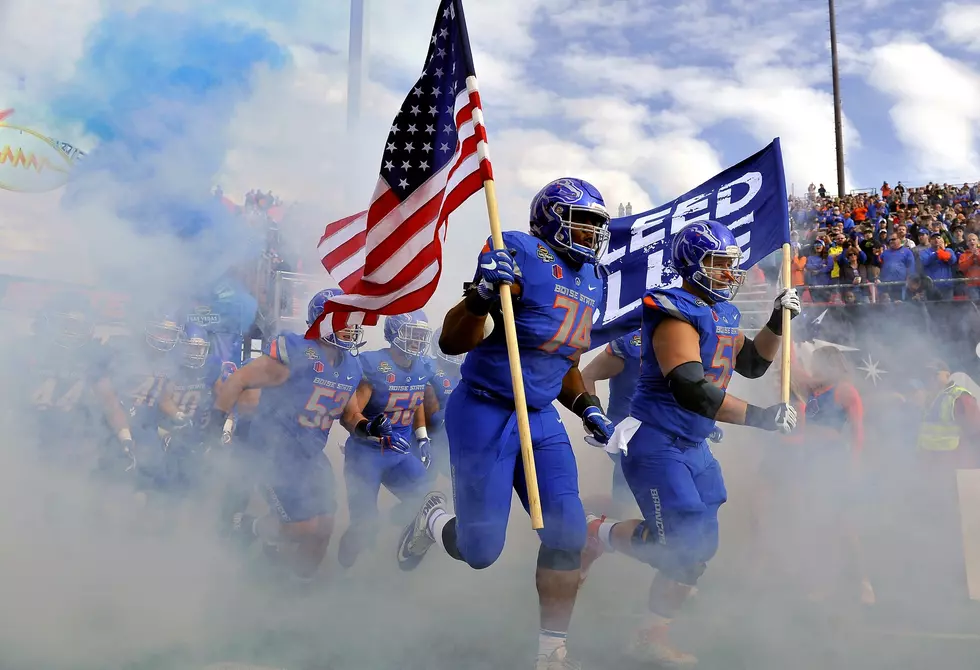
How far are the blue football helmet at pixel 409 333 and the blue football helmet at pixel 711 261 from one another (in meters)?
2.28

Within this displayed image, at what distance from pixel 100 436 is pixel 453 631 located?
2.80 m

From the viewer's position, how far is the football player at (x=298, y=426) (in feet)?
18.0

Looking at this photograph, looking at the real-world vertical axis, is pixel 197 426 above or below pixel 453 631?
above

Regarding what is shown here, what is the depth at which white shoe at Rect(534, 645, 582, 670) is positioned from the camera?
3.62 metres

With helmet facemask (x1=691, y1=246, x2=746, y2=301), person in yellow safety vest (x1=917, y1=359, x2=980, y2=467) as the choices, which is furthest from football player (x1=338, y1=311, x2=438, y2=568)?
person in yellow safety vest (x1=917, y1=359, x2=980, y2=467)

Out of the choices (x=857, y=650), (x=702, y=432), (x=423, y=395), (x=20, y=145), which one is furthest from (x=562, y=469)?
(x=20, y=145)

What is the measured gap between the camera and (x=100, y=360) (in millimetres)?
5793

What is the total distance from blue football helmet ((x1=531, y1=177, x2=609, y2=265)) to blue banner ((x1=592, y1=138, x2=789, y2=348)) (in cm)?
156

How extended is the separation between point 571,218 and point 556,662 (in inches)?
71.6

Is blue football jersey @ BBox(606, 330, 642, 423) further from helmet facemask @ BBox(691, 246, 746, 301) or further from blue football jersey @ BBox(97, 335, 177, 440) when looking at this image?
blue football jersey @ BBox(97, 335, 177, 440)

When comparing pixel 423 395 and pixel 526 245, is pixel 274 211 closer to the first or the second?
pixel 423 395

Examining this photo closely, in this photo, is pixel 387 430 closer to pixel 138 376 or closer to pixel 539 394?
pixel 138 376

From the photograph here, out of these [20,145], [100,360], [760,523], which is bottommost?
[760,523]

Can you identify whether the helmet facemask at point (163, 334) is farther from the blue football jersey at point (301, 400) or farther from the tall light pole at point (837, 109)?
the tall light pole at point (837, 109)
